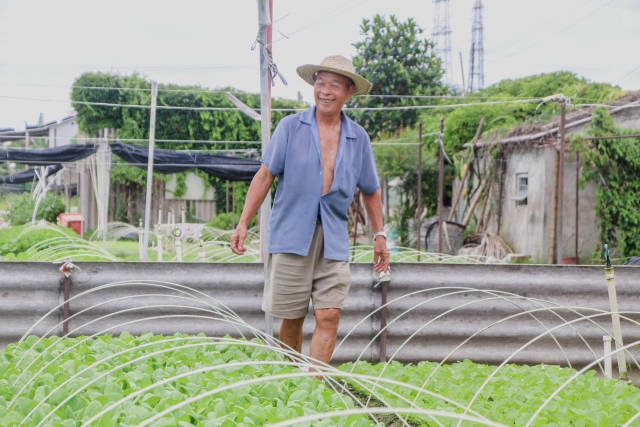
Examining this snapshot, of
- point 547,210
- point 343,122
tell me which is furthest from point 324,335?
point 547,210

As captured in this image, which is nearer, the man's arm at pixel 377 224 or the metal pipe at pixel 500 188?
the man's arm at pixel 377 224

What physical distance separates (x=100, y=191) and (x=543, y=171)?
909 centimetres

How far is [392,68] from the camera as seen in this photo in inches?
728

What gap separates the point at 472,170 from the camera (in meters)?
13.3

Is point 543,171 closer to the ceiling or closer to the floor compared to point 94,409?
closer to the ceiling

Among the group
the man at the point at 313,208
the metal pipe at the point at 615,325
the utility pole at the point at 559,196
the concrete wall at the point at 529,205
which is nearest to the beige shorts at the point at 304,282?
the man at the point at 313,208

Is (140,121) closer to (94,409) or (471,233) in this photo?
(471,233)

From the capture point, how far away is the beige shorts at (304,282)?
3184 millimetres

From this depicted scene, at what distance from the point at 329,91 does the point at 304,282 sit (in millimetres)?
976

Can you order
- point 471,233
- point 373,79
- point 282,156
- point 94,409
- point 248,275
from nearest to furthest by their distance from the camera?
point 94,409, point 282,156, point 248,275, point 471,233, point 373,79

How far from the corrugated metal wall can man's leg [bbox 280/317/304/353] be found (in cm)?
56

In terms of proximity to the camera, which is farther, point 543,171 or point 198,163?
point 198,163

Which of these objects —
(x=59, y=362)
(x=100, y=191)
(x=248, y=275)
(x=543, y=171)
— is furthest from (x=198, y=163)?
(x=59, y=362)

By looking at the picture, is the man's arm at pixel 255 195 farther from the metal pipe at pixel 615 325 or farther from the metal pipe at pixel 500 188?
the metal pipe at pixel 500 188
